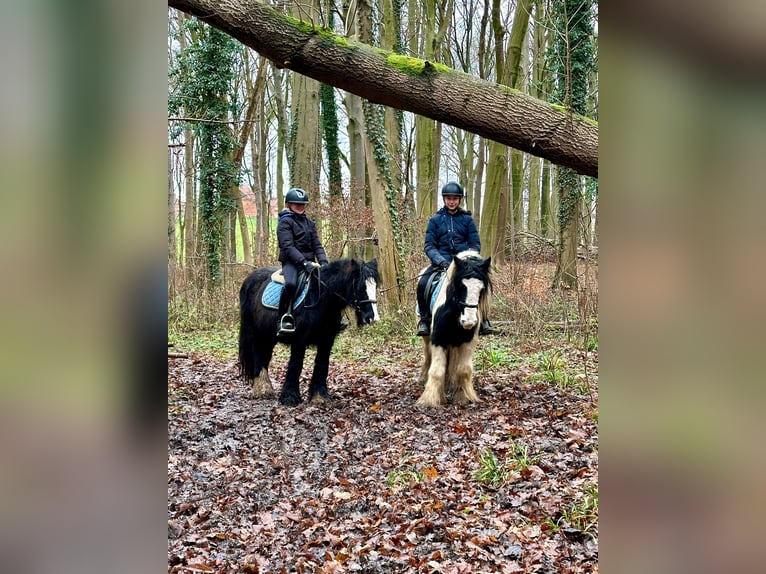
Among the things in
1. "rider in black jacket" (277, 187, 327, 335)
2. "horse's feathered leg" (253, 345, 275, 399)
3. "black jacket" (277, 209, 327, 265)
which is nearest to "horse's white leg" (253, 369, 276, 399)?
"horse's feathered leg" (253, 345, 275, 399)

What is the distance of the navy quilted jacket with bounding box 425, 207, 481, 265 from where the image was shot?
8.36 metres

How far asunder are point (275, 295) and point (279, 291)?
8cm

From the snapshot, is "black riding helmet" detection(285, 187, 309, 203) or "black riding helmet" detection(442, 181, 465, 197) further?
"black riding helmet" detection(442, 181, 465, 197)

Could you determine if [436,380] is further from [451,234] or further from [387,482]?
[387,482]

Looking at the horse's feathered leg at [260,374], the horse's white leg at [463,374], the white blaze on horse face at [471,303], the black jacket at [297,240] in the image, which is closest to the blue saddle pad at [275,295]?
the black jacket at [297,240]

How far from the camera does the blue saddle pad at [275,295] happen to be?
26.9ft

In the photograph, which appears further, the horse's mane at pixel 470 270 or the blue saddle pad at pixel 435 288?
the blue saddle pad at pixel 435 288

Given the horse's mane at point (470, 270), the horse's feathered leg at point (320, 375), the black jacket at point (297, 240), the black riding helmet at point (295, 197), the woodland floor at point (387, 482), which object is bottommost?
the woodland floor at point (387, 482)

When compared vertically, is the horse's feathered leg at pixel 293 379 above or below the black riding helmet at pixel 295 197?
below

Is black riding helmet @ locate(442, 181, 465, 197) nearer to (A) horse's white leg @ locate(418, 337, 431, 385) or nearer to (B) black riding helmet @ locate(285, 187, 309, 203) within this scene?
(B) black riding helmet @ locate(285, 187, 309, 203)

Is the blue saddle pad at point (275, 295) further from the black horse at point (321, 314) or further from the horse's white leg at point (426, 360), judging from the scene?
the horse's white leg at point (426, 360)
